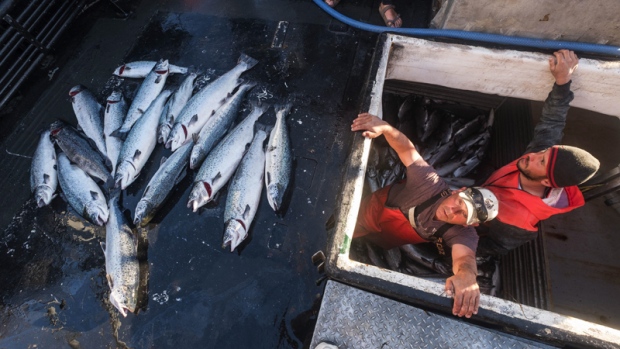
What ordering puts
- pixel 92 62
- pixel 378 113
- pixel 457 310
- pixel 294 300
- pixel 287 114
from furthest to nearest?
1. pixel 92 62
2. pixel 287 114
3. pixel 378 113
4. pixel 294 300
5. pixel 457 310

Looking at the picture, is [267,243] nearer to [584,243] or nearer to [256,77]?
[256,77]

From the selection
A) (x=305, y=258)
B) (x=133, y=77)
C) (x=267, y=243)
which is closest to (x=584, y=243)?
(x=305, y=258)

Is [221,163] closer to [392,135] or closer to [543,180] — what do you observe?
[392,135]

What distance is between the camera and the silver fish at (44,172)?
3.62m

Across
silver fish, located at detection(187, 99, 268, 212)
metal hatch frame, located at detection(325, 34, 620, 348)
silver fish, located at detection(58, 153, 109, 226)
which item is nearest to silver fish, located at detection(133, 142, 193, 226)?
silver fish, located at detection(187, 99, 268, 212)

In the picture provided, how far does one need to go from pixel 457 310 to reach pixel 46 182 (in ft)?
14.1

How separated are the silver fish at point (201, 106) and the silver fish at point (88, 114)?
945 millimetres

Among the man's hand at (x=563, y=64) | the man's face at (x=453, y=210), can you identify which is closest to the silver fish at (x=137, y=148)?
the man's face at (x=453, y=210)

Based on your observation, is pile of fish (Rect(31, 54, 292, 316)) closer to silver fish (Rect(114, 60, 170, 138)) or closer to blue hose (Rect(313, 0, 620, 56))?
silver fish (Rect(114, 60, 170, 138))

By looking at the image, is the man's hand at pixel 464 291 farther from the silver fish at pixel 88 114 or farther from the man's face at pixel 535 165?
the silver fish at pixel 88 114

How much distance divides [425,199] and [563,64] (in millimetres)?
2059

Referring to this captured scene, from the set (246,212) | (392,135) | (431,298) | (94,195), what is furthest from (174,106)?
(431,298)

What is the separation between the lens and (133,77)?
4441 mm

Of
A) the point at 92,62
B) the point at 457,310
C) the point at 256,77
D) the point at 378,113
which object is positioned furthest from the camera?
the point at 92,62
